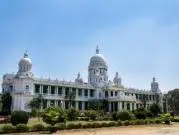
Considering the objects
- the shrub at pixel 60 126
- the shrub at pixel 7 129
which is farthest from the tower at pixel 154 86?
the shrub at pixel 7 129

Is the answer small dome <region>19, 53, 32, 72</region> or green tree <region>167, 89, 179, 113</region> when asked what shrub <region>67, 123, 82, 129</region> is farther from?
green tree <region>167, 89, 179, 113</region>

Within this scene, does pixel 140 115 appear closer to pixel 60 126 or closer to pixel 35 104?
pixel 60 126

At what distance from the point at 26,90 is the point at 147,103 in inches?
1964

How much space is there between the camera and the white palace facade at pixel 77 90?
259 feet

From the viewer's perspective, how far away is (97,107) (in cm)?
8800

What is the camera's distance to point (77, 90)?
92562 millimetres

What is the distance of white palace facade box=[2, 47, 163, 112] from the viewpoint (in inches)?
3103

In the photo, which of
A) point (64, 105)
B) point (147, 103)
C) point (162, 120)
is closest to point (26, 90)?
point (64, 105)

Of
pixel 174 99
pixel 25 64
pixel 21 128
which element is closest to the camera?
pixel 21 128

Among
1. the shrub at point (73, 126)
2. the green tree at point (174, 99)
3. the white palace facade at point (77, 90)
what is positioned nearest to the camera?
the shrub at point (73, 126)

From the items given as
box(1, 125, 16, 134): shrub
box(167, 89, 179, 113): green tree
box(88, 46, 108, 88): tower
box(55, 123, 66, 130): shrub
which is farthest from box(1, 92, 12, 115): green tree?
box(167, 89, 179, 113): green tree

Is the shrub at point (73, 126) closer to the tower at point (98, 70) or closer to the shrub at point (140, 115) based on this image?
the shrub at point (140, 115)

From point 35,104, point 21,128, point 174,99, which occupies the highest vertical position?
point 174,99

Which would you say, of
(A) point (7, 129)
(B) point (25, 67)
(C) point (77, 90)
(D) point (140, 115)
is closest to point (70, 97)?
(C) point (77, 90)
